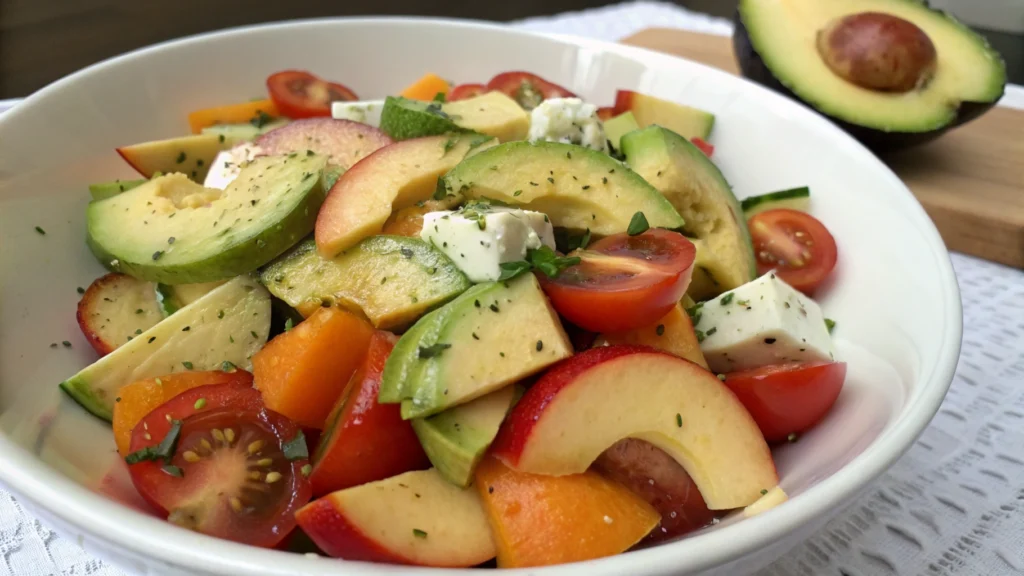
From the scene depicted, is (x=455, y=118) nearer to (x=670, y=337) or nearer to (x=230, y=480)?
(x=670, y=337)

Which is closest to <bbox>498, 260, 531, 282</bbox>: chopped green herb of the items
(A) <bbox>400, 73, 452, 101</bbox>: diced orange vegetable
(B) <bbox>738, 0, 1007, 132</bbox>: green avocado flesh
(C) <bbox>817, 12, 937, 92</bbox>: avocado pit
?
(A) <bbox>400, 73, 452, 101</bbox>: diced orange vegetable

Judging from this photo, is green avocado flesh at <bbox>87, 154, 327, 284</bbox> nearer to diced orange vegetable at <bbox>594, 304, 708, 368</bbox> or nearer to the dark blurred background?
diced orange vegetable at <bbox>594, 304, 708, 368</bbox>

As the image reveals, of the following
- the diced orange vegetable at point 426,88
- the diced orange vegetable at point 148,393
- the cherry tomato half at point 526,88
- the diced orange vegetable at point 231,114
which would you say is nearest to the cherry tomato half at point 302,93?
the diced orange vegetable at point 231,114

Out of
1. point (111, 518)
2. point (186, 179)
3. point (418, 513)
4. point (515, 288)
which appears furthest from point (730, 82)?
point (111, 518)

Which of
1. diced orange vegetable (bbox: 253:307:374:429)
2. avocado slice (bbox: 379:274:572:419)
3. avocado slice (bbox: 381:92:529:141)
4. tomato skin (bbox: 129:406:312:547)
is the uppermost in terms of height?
avocado slice (bbox: 381:92:529:141)

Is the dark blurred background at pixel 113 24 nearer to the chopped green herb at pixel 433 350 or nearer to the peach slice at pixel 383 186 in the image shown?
the peach slice at pixel 383 186

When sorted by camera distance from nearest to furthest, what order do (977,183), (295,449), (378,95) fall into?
(295,449)
(378,95)
(977,183)

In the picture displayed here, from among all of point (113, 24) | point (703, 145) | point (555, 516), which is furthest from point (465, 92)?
point (113, 24)
